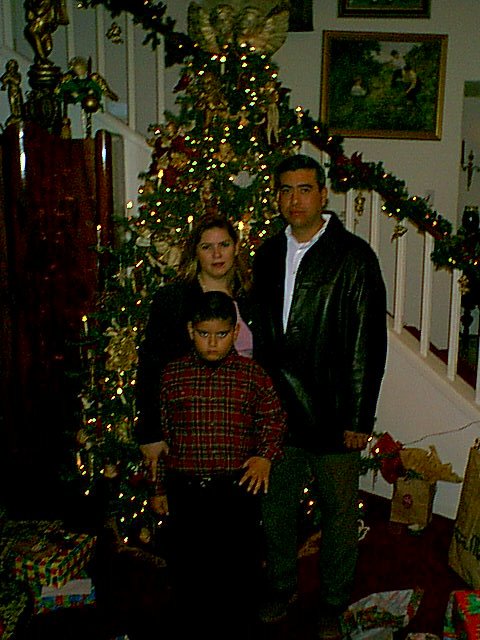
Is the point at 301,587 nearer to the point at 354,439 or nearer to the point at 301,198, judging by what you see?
the point at 354,439

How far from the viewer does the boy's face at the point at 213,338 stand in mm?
1972

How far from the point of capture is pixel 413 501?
123 inches

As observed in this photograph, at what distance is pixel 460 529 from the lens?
8.80ft

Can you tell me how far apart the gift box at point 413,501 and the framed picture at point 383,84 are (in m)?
2.73

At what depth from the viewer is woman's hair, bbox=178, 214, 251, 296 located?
2.18m

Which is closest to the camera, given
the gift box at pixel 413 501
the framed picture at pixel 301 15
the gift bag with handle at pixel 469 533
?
the gift bag with handle at pixel 469 533

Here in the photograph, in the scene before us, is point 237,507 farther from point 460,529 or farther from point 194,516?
point 460,529

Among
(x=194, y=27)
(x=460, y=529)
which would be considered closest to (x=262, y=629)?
(x=460, y=529)

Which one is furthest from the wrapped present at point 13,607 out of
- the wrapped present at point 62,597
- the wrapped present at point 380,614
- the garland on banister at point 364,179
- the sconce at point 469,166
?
the sconce at point 469,166

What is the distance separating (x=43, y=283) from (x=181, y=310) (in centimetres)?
103

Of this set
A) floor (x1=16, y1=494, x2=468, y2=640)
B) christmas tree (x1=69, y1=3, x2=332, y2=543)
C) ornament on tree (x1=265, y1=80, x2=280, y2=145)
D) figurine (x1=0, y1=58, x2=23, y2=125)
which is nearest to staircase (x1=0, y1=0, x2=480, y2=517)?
figurine (x1=0, y1=58, x2=23, y2=125)

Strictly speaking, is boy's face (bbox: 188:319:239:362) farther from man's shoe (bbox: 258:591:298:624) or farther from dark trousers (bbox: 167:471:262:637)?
man's shoe (bbox: 258:591:298:624)

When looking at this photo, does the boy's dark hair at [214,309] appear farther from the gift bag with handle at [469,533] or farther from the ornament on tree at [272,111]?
the gift bag with handle at [469,533]

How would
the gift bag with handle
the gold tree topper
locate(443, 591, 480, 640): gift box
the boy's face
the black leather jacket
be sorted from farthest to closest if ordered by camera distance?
1. the gold tree topper
2. the gift bag with handle
3. the black leather jacket
4. the boy's face
5. locate(443, 591, 480, 640): gift box
